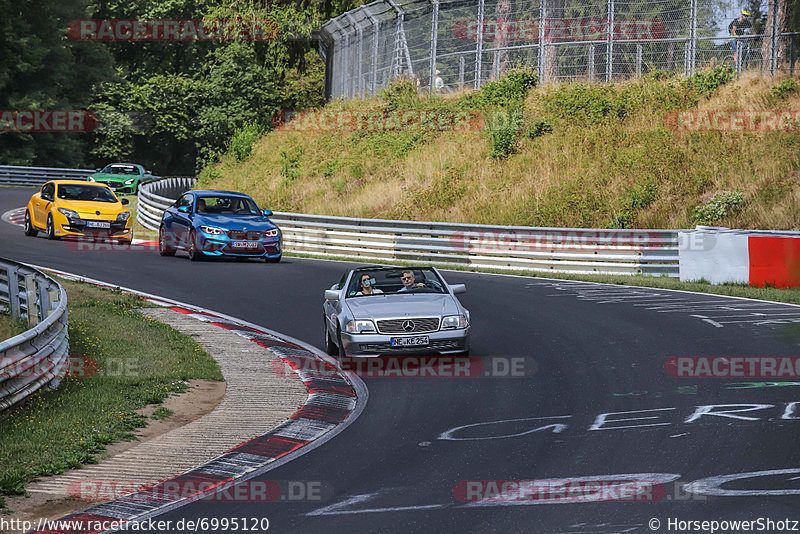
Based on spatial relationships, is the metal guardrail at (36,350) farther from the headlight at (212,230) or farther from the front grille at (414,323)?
the headlight at (212,230)

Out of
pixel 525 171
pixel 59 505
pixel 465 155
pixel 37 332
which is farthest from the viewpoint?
pixel 465 155

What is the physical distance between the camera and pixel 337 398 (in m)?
11.6

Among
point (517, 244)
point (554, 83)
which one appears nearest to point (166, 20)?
point (554, 83)

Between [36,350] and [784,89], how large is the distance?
88.6ft

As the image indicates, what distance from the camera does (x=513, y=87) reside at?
37.1 meters

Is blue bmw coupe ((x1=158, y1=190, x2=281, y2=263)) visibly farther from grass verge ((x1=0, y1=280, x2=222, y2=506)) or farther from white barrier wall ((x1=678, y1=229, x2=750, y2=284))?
white barrier wall ((x1=678, y1=229, x2=750, y2=284))

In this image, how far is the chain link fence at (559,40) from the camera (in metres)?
32.7

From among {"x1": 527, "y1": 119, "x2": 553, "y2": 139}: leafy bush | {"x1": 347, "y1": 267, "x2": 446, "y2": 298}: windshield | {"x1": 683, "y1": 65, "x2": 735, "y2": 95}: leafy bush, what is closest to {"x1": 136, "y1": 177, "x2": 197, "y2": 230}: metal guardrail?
{"x1": 527, "y1": 119, "x2": 553, "y2": 139}: leafy bush

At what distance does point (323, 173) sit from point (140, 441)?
29955 mm

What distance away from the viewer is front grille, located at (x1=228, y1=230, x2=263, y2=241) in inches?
976

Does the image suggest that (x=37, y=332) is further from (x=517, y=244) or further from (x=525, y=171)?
(x=525, y=171)

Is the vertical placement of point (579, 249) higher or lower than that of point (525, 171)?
lower

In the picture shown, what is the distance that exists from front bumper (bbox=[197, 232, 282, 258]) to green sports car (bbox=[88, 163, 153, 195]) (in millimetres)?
21383

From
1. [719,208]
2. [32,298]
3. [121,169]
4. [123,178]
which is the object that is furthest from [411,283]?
[121,169]
